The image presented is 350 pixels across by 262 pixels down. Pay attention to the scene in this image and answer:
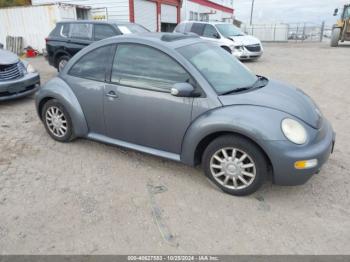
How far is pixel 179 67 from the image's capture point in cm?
323

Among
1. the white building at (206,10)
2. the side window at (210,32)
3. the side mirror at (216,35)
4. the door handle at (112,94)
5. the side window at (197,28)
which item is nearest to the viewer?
the door handle at (112,94)

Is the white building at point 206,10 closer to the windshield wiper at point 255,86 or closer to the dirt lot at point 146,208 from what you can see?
the windshield wiper at point 255,86

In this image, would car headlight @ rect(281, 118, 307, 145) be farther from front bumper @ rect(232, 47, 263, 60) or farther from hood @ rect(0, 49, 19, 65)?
front bumper @ rect(232, 47, 263, 60)

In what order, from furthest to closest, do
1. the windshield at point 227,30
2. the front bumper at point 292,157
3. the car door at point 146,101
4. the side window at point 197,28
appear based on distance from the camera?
the side window at point 197,28 → the windshield at point 227,30 → the car door at point 146,101 → the front bumper at point 292,157

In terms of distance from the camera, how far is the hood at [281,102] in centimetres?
299

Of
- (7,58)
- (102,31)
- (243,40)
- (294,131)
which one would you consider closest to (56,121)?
(7,58)

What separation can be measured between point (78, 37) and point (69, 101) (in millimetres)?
5869

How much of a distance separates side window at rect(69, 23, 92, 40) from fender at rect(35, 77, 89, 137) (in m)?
5.33

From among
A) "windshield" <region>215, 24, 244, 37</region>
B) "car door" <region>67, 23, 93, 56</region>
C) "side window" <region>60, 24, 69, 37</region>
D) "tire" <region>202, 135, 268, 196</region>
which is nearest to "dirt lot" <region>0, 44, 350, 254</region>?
"tire" <region>202, 135, 268, 196</region>

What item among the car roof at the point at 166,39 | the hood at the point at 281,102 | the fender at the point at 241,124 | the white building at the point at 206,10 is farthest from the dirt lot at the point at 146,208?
the white building at the point at 206,10

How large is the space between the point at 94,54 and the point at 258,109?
2237 mm

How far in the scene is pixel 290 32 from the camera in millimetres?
32656

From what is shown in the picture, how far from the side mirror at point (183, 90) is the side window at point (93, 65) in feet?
3.72

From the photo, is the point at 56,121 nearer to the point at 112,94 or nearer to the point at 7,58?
the point at 112,94
